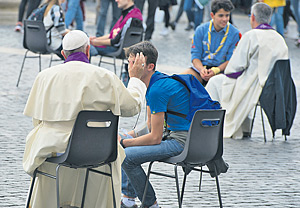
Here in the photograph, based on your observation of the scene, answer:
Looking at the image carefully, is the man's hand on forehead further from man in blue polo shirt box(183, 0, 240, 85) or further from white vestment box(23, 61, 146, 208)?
man in blue polo shirt box(183, 0, 240, 85)

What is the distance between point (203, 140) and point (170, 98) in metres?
0.39

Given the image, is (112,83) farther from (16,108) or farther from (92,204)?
(16,108)

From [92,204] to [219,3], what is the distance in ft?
13.3

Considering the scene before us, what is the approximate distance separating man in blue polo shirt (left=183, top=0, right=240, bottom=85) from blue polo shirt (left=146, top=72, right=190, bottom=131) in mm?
3137

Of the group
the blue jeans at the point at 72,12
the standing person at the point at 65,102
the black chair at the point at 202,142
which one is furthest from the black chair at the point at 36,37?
the black chair at the point at 202,142

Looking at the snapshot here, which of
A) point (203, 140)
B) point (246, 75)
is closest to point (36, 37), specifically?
point (246, 75)

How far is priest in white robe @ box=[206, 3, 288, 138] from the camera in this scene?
23.5 ft

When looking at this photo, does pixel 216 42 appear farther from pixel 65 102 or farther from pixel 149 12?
pixel 149 12

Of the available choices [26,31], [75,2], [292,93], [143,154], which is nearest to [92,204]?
[143,154]

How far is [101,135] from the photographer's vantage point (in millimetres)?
3875

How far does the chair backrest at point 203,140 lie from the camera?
414 cm

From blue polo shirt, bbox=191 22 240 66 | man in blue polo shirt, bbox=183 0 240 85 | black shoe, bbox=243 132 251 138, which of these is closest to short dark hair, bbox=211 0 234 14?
man in blue polo shirt, bbox=183 0 240 85

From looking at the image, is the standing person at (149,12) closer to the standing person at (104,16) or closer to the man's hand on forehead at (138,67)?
the standing person at (104,16)

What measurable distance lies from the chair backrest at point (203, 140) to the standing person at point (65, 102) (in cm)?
41
